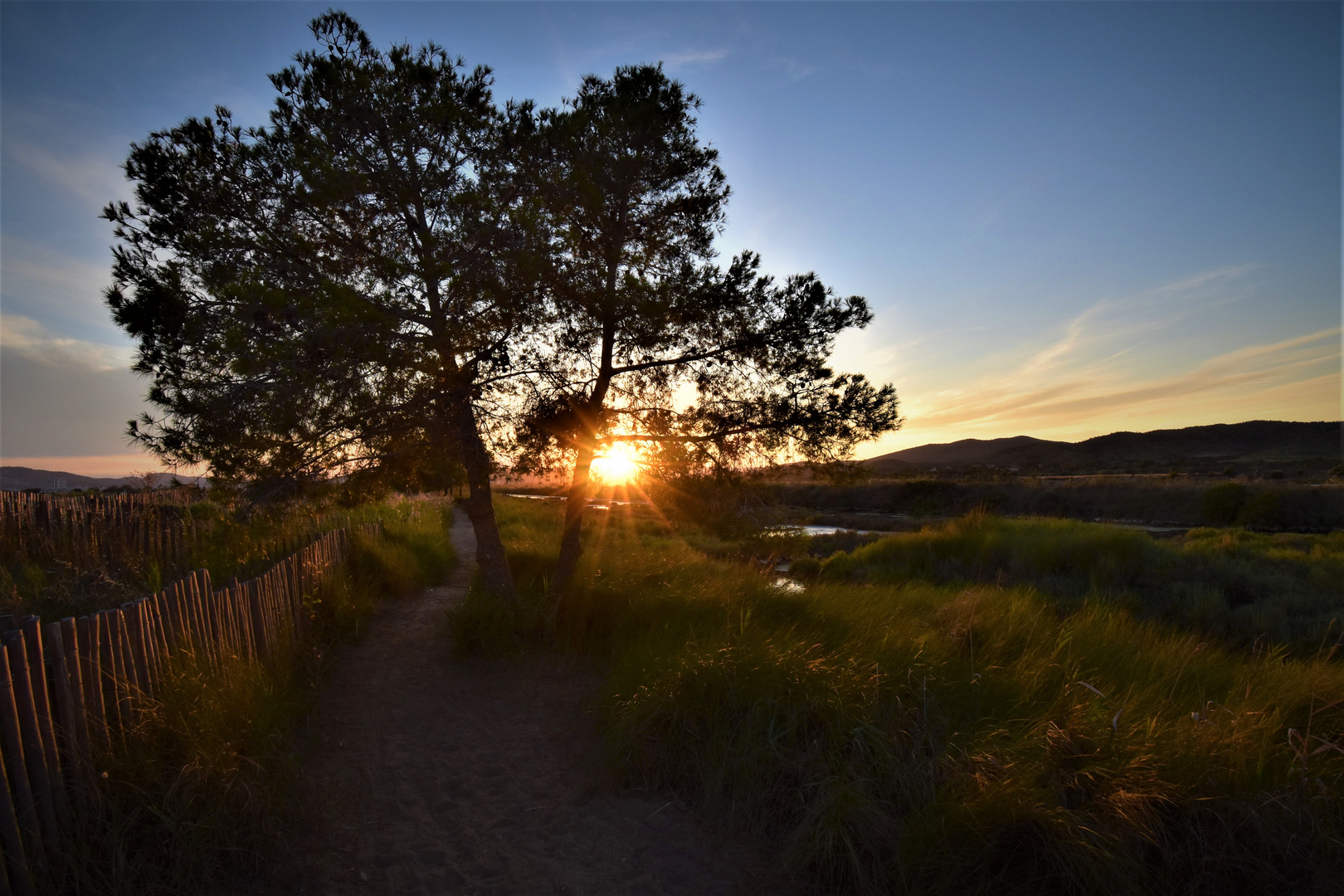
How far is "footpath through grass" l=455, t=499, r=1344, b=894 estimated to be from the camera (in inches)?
130

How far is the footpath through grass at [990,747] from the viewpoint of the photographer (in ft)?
10.8

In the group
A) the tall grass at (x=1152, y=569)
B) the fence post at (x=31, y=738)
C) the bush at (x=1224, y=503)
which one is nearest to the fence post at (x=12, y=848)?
the fence post at (x=31, y=738)

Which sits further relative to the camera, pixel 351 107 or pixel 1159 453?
pixel 1159 453

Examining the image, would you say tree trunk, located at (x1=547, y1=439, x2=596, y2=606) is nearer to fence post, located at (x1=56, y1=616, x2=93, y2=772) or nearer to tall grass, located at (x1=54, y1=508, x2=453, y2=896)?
tall grass, located at (x1=54, y1=508, x2=453, y2=896)

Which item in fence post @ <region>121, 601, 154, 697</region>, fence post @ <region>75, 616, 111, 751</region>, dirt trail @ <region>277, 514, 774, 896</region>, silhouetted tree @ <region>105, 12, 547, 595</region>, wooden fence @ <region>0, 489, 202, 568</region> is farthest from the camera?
wooden fence @ <region>0, 489, 202, 568</region>

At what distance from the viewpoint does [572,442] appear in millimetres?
8031

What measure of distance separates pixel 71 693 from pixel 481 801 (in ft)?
8.77

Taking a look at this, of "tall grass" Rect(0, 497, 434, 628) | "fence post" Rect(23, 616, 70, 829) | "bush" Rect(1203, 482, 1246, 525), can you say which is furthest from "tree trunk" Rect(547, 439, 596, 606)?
"bush" Rect(1203, 482, 1246, 525)

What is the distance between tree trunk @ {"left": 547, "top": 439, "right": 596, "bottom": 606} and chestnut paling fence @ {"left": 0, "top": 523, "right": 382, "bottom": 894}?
13.4ft

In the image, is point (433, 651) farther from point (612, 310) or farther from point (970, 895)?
point (970, 895)

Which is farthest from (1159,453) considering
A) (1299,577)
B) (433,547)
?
(433,547)

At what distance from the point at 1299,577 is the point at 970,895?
53.3 ft

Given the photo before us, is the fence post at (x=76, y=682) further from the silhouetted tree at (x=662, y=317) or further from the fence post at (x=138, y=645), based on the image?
the silhouetted tree at (x=662, y=317)

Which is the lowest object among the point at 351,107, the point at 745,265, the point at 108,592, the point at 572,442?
the point at 108,592
